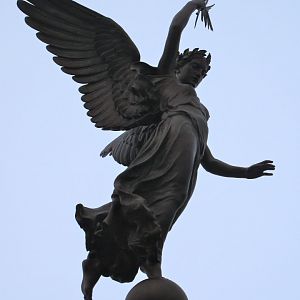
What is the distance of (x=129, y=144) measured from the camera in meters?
7.21

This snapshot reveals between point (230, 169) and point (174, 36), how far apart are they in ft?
4.65

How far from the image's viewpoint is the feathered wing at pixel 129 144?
7.06 metres

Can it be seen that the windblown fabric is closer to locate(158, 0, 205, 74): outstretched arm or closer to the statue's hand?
locate(158, 0, 205, 74): outstretched arm

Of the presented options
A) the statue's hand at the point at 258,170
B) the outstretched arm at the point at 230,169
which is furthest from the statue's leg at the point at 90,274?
the statue's hand at the point at 258,170

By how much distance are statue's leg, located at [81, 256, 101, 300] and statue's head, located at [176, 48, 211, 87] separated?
192 cm

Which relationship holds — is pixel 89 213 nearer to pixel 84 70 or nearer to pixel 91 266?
pixel 91 266

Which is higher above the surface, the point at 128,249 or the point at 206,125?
A: the point at 206,125

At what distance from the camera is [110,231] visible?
20.9 feet

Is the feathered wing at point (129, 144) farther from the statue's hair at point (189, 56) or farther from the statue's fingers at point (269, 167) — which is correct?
the statue's fingers at point (269, 167)

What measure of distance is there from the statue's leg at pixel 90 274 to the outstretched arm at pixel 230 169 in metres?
1.59

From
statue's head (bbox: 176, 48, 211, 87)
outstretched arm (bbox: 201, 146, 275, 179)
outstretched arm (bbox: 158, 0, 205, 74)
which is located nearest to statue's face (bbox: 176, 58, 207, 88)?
statue's head (bbox: 176, 48, 211, 87)

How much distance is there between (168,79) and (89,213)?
1475 mm

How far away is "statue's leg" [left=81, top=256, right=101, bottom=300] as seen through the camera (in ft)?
21.3

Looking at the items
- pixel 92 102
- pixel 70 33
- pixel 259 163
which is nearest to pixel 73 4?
pixel 70 33
